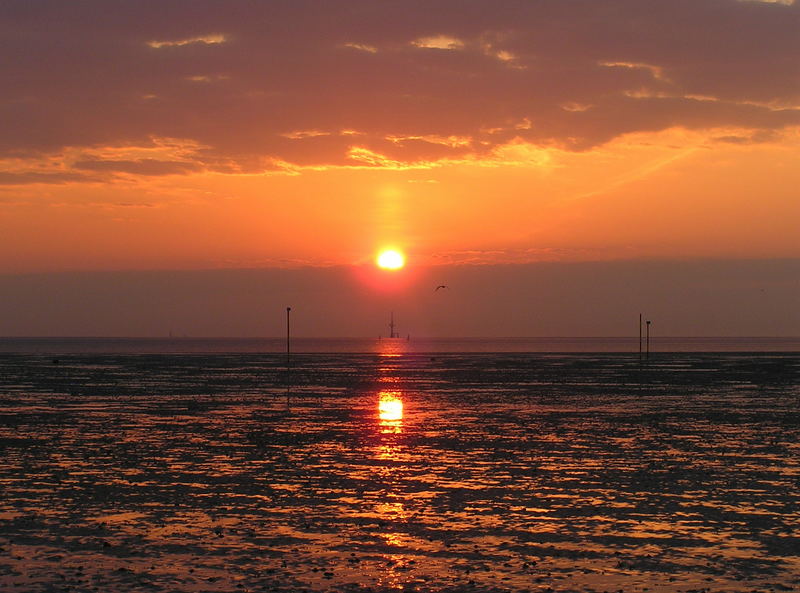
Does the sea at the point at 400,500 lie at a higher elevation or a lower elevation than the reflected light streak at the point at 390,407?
higher

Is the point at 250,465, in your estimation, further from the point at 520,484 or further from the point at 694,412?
the point at 694,412

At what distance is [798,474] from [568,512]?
912 centimetres

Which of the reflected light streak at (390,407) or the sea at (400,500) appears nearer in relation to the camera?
the sea at (400,500)

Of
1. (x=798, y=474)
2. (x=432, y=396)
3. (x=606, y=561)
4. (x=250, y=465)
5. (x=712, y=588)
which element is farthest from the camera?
(x=432, y=396)

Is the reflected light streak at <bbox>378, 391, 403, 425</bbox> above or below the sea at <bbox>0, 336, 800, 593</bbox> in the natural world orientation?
below

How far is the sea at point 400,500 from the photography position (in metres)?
14.8

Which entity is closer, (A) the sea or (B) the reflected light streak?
(A) the sea

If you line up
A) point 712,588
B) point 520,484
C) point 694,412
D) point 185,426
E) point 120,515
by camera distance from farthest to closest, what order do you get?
point 694,412, point 185,426, point 520,484, point 120,515, point 712,588

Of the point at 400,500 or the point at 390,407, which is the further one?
the point at 390,407

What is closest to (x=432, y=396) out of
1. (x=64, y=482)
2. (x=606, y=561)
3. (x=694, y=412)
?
Result: (x=694, y=412)

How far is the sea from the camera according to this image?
1480cm

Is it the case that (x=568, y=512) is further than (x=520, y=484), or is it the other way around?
(x=520, y=484)

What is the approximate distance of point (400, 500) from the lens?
20797 millimetres

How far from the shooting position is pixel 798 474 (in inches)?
966
